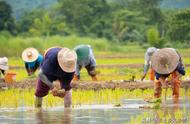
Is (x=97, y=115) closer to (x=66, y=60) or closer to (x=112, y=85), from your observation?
(x=66, y=60)

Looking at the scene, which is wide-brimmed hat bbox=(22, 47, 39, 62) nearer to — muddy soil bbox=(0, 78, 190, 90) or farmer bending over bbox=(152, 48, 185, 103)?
muddy soil bbox=(0, 78, 190, 90)

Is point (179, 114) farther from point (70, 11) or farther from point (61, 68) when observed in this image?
point (70, 11)

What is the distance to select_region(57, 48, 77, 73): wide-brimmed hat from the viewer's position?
12047 mm

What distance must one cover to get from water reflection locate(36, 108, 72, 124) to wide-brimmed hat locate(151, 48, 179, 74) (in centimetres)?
249

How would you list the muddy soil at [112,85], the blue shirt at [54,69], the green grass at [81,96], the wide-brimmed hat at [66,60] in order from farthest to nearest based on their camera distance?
the muddy soil at [112,85] → the green grass at [81,96] → the blue shirt at [54,69] → the wide-brimmed hat at [66,60]

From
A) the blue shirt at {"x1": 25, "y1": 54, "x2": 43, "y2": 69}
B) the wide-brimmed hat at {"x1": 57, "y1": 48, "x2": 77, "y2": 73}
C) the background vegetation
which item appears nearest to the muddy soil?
the blue shirt at {"x1": 25, "y1": 54, "x2": 43, "y2": 69}

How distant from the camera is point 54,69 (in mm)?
12430

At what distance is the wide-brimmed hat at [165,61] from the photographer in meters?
14.4

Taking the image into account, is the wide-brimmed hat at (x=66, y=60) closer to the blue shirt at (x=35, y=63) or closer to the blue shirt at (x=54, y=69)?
the blue shirt at (x=54, y=69)

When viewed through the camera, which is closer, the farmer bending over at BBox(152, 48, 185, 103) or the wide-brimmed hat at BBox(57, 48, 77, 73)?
the wide-brimmed hat at BBox(57, 48, 77, 73)

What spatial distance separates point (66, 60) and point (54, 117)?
3.69 feet

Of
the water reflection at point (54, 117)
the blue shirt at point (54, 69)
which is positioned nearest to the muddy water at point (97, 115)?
the water reflection at point (54, 117)

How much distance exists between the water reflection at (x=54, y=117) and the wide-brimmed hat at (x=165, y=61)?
2490 mm

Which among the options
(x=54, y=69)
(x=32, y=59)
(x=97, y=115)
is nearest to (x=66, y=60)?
(x=54, y=69)
